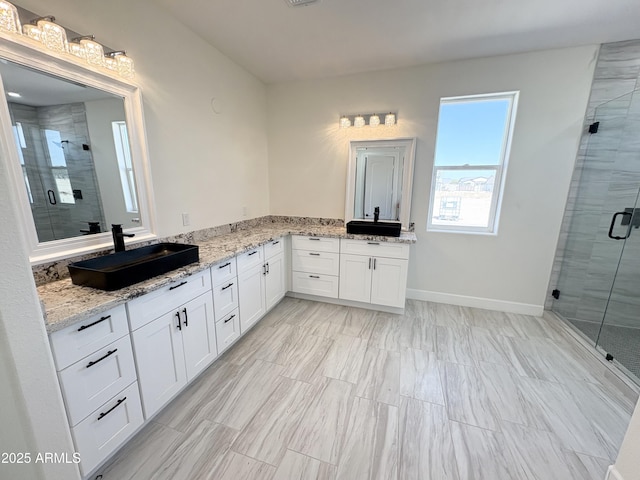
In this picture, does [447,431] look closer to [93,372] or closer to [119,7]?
[93,372]

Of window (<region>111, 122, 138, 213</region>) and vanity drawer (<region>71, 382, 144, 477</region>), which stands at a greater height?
window (<region>111, 122, 138, 213</region>)

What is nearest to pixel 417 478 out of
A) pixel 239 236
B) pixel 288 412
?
pixel 288 412

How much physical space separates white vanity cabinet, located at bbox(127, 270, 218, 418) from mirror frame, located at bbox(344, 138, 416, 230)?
2043 mm

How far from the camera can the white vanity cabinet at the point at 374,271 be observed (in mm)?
2748

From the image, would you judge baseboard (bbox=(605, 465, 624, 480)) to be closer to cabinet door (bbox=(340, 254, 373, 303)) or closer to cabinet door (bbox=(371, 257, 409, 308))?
cabinet door (bbox=(371, 257, 409, 308))

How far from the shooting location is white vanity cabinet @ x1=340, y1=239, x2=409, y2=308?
275 centimetres

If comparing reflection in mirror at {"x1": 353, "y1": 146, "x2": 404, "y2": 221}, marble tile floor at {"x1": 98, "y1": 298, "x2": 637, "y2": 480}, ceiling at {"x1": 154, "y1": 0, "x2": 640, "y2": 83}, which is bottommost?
marble tile floor at {"x1": 98, "y1": 298, "x2": 637, "y2": 480}

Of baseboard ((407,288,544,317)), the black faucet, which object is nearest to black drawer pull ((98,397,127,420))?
the black faucet

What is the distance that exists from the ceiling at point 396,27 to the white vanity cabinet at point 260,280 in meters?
1.93

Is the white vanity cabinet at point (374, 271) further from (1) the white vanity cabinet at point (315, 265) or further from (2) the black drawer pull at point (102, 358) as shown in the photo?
(2) the black drawer pull at point (102, 358)

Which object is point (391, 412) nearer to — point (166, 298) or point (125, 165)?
point (166, 298)

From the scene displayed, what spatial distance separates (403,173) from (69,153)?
296cm

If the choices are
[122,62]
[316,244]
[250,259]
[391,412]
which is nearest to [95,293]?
[250,259]

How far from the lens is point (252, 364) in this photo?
208cm
